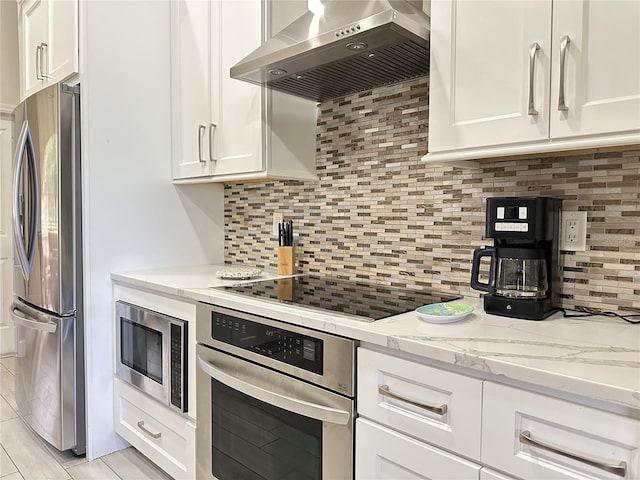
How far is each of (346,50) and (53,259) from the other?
1.65m

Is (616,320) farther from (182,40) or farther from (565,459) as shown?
(182,40)

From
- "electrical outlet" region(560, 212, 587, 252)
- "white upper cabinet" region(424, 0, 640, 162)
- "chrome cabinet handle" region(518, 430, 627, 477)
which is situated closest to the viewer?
"chrome cabinet handle" region(518, 430, 627, 477)

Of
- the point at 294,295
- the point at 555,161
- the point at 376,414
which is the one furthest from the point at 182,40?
the point at 376,414

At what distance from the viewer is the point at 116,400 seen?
7.55ft

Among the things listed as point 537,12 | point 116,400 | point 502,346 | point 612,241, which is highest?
point 537,12

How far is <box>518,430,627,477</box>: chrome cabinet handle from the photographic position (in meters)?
0.84

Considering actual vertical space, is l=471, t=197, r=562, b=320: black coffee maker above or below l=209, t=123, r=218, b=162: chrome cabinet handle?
below

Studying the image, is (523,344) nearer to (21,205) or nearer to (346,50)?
(346,50)

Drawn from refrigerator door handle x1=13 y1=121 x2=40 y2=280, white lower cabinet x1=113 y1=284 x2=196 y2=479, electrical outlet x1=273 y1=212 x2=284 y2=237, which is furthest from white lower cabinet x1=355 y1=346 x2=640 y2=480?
refrigerator door handle x1=13 y1=121 x2=40 y2=280

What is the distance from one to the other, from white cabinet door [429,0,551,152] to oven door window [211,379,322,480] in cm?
95

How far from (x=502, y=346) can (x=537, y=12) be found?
86cm

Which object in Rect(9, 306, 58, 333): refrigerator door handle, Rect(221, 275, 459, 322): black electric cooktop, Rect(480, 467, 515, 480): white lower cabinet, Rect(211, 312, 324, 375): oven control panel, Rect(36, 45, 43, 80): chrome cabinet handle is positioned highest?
Rect(36, 45, 43, 80): chrome cabinet handle

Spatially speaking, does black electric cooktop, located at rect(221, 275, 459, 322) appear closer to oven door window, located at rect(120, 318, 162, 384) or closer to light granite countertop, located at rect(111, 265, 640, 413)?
light granite countertop, located at rect(111, 265, 640, 413)

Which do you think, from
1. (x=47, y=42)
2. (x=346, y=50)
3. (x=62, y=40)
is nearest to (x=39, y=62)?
(x=47, y=42)
